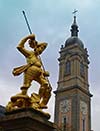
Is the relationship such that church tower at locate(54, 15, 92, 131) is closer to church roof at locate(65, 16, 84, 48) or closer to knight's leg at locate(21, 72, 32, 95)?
church roof at locate(65, 16, 84, 48)

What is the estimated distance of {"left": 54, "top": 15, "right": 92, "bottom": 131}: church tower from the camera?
56812 mm

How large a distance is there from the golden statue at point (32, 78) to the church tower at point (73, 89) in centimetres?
4567

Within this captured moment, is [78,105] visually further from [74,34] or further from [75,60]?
[74,34]

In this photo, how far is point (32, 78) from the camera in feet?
29.9

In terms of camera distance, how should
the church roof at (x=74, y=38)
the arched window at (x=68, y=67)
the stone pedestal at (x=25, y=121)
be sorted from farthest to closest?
1. the church roof at (x=74, y=38)
2. the arched window at (x=68, y=67)
3. the stone pedestal at (x=25, y=121)

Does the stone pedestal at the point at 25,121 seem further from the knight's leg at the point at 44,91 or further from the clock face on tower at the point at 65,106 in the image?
the clock face on tower at the point at 65,106

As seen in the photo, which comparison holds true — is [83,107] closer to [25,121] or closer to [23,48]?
[23,48]

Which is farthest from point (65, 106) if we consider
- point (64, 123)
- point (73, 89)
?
point (73, 89)

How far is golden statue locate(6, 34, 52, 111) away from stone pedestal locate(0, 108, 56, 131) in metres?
0.23

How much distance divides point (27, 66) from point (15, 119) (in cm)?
149

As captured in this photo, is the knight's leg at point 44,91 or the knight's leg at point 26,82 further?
the knight's leg at point 44,91

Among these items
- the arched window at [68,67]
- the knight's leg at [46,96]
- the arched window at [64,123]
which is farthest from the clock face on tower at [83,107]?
the knight's leg at [46,96]

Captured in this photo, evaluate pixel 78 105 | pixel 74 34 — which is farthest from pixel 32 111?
pixel 74 34

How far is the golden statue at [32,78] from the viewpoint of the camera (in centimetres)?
866
